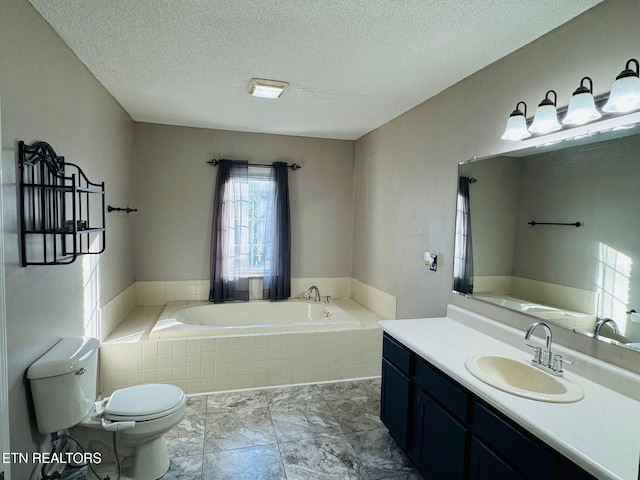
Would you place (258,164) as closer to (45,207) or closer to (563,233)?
(45,207)

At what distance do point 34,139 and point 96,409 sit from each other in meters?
1.50

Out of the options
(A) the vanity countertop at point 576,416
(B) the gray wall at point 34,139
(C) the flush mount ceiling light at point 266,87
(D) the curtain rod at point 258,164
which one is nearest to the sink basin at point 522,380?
(A) the vanity countertop at point 576,416

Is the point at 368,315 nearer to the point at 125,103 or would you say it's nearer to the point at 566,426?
the point at 566,426

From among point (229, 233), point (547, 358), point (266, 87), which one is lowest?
point (547, 358)

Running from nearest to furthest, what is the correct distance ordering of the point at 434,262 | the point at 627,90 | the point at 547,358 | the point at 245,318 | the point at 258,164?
the point at 627,90 → the point at 547,358 → the point at 434,262 → the point at 245,318 → the point at 258,164

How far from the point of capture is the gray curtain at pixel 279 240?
4.26m

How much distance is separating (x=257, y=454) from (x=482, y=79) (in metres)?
2.81

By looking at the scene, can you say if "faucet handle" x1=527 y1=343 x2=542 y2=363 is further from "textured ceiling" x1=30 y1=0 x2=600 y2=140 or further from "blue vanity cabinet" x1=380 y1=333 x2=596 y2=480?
"textured ceiling" x1=30 y1=0 x2=600 y2=140

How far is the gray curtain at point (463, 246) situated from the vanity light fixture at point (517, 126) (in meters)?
0.50

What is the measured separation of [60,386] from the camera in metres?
1.82

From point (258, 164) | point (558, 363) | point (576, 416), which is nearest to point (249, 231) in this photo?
point (258, 164)

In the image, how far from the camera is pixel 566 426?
1254mm

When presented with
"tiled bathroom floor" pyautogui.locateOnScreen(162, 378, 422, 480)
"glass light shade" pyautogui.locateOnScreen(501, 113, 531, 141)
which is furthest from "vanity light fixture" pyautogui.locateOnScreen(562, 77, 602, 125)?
"tiled bathroom floor" pyautogui.locateOnScreen(162, 378, 422, 480)

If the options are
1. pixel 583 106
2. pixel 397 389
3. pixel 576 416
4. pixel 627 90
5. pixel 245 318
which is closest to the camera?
pixel 576 416
